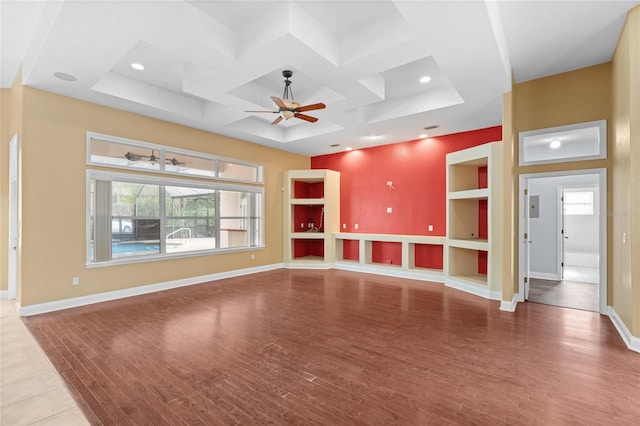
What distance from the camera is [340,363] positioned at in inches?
112

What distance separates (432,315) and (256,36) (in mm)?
4141

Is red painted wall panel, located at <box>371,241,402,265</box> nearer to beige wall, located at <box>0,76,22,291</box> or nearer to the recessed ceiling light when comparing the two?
the recessed ceiling light

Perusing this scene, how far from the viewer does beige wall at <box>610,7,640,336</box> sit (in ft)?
10.1

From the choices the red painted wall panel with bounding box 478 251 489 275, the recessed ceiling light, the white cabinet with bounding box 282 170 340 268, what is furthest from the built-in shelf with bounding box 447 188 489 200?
the recessed ceiling light

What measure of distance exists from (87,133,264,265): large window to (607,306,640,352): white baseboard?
21.2ft

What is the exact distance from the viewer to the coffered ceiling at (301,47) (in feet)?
9.57

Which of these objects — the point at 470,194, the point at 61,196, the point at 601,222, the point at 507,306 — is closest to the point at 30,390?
the point at 61,196

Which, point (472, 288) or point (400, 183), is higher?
point (400, 183)

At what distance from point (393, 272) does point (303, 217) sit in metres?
3.19

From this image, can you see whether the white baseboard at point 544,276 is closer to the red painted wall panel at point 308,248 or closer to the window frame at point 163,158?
the red painted wall panel at point 308,248

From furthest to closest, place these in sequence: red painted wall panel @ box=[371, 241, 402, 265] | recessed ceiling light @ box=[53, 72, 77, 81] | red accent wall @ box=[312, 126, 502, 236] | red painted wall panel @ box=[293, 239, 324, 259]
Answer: red painted wall panel @ box=[293, 239, 324, 259] < red painted wall panel @ box=[371, 241, 402, 265] < red accent wall @ box=[312, 126, 502, 236] < recessed ceiling light @ box=[53, 72, 77, 81]

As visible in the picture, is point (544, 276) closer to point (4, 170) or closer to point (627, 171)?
point (627, 171)

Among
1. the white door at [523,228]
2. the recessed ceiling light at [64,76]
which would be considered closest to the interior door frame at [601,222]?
the white door at [523,228]

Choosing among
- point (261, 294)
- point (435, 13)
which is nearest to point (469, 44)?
point (435, 13)
